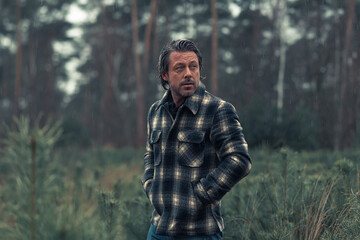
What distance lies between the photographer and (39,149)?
0.81 metres

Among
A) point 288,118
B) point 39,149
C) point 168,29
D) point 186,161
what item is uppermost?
point 168,29

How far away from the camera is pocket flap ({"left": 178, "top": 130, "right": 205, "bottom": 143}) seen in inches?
86.0

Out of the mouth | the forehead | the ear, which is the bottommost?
the mouth

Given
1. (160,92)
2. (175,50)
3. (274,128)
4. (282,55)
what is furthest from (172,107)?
(160,92)

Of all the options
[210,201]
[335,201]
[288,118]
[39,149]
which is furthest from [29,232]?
[288,118]

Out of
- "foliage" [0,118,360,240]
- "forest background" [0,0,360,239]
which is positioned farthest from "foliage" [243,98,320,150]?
"foliage" [0,118,360,240]

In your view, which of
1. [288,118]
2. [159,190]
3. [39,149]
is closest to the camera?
[39,149]

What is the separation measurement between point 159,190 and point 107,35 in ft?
84.1

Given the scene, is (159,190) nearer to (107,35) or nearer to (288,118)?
(288,118)

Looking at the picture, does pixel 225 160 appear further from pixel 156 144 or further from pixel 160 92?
pixel 160 92

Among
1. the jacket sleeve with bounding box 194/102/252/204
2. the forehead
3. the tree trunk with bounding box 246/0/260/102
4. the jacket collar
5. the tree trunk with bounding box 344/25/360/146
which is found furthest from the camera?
the tree trunk with bounding box 246/0/260/102

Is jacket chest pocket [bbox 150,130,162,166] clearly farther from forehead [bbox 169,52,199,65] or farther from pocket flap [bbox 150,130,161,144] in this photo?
forehead [bbox 169,52,199,65]

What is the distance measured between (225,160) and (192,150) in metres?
0.18

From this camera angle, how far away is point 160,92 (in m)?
32.7
